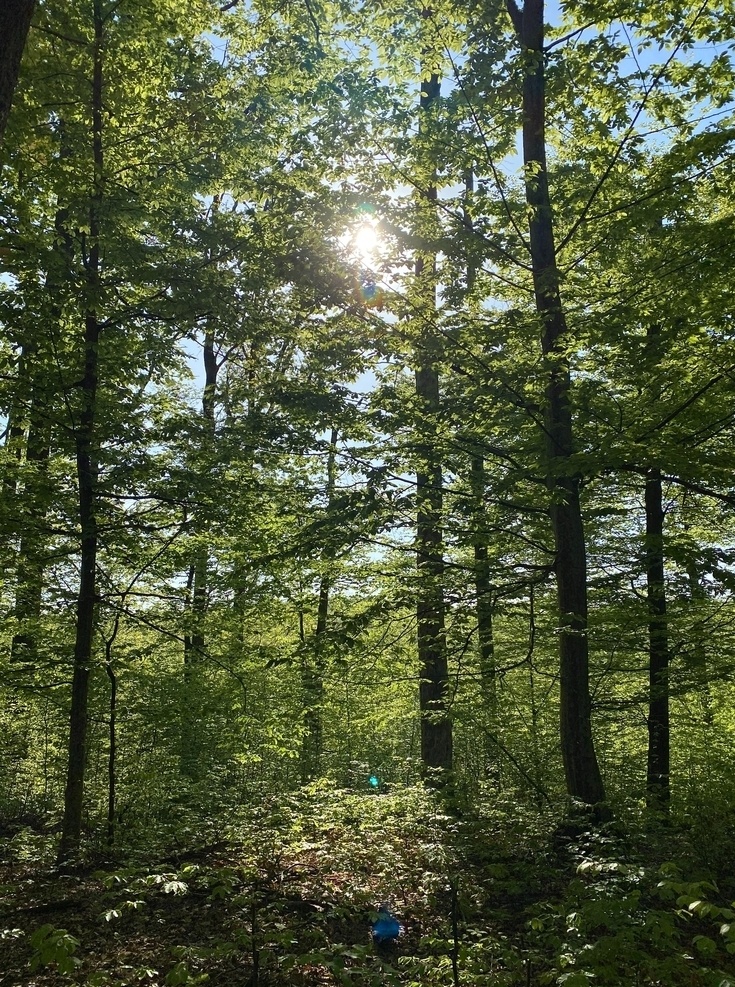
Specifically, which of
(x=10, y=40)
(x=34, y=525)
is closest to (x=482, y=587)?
(x=34, y=525)

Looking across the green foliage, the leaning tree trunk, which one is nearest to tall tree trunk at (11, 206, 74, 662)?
the leaning tree trunk

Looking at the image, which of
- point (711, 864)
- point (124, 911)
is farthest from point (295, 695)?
point (711, 864)

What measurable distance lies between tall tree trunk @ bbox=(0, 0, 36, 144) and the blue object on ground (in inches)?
256

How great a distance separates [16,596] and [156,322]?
487 cm

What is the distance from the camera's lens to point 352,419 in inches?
349

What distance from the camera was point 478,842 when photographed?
6.56m

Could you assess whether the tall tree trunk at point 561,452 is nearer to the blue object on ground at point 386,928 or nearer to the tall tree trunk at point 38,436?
the blue object on ground at point 386,928

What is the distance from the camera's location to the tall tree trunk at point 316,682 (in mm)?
7793

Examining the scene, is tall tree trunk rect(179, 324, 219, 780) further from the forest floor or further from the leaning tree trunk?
the forest floor

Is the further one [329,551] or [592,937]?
[329,551]

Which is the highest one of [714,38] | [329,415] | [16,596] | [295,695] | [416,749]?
[714,38]

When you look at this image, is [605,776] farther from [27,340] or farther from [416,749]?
[27,340]

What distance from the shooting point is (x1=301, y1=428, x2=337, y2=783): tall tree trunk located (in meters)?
7.79

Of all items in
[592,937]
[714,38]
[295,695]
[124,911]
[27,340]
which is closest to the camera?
[592,937]
